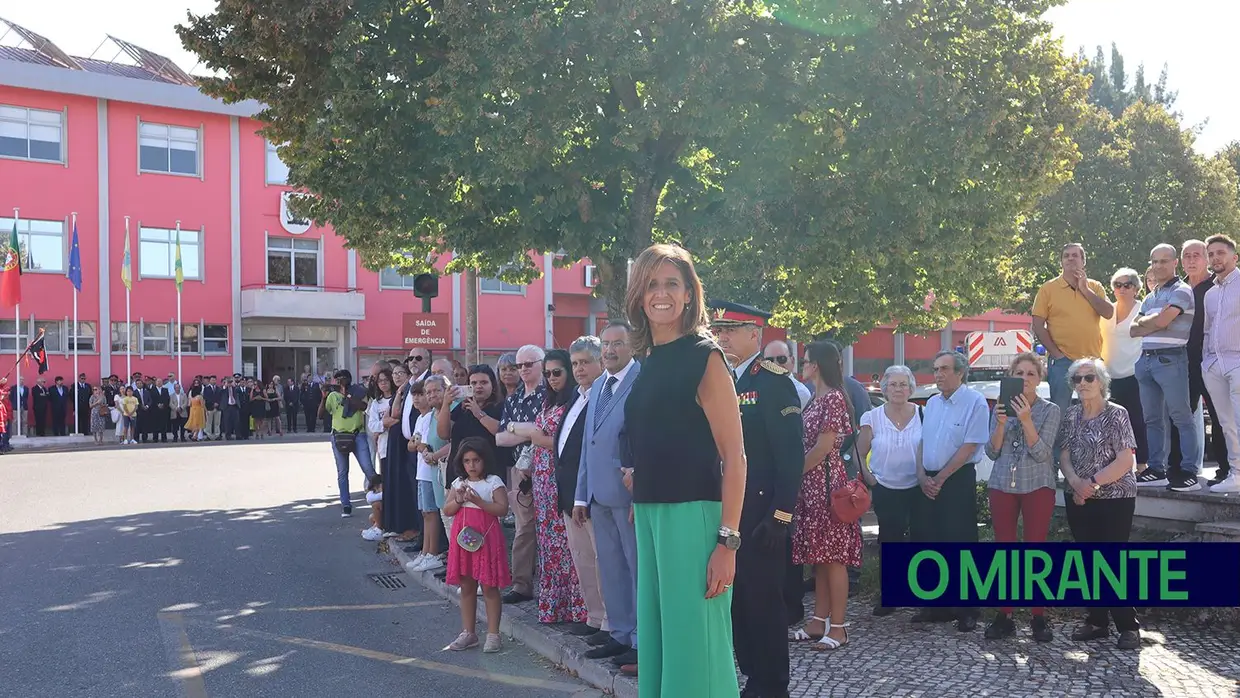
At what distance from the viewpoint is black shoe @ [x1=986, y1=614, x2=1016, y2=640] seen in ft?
22.3

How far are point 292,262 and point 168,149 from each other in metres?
5.76

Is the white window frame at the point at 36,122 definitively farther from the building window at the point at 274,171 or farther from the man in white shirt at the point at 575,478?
the man in white shirt at the point at 575,478

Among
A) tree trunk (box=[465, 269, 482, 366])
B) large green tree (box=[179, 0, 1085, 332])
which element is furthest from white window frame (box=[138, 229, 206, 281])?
large green tree (box=[179, 0, 1085, 332])

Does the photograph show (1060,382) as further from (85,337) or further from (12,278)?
(85,337)

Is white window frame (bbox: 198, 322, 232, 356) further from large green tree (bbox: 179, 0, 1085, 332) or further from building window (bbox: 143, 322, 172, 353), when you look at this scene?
large green tree (bbox: 179, 0, 1085, 332)

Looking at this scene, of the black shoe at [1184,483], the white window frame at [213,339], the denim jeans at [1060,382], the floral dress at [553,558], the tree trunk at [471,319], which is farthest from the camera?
the white window frame at [213,339]

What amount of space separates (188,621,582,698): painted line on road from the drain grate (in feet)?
6.21

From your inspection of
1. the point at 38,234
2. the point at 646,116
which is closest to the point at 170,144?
the point at 38,234

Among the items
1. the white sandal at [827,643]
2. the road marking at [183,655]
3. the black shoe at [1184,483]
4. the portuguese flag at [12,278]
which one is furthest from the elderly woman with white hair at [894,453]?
the portuguese flag at [12,278]

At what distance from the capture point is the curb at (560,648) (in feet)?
19.7

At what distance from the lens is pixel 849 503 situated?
675cm

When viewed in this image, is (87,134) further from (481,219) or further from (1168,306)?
(1168,306)

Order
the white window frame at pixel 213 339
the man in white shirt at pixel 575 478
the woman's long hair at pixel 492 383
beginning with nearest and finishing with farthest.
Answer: the man in white shirt at pixel 575 478
the woman's long hair at pixel 492 383
the white window frame at pixel 213 339

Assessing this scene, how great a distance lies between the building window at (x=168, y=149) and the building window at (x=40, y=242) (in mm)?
3649
